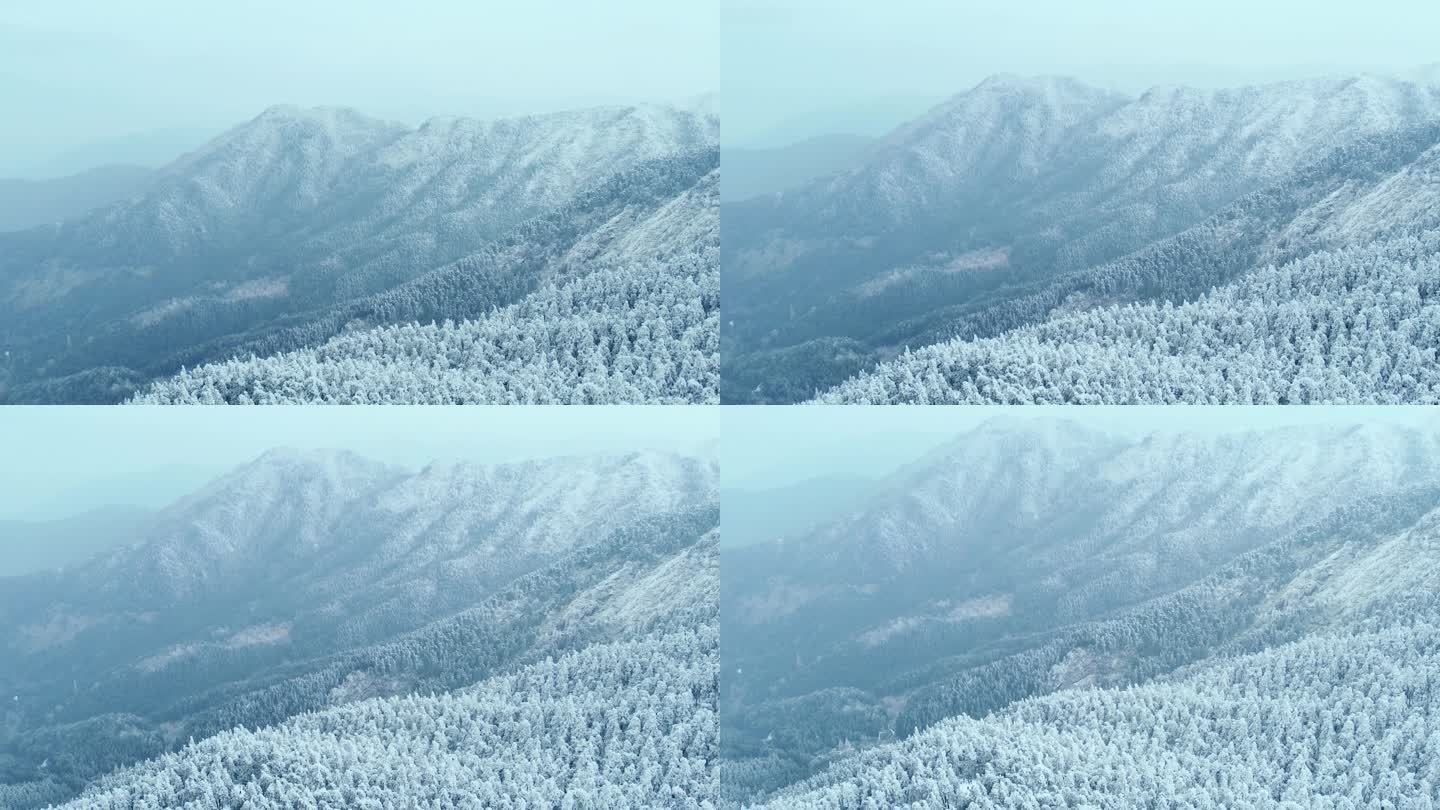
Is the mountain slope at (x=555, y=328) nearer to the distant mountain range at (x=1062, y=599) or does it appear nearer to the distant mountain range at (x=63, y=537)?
the distant mountain range at (x=63, y=537)

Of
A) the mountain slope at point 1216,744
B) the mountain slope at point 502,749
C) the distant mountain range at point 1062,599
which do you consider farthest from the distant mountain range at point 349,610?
the mountain slope at point 1216,744

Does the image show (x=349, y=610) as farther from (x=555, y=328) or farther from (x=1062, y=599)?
(x=1062, y=599)

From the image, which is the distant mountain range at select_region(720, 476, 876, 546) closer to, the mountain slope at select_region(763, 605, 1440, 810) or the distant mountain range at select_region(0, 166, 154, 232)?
the mountain slope at select_region(763, 605, 1440, 810)

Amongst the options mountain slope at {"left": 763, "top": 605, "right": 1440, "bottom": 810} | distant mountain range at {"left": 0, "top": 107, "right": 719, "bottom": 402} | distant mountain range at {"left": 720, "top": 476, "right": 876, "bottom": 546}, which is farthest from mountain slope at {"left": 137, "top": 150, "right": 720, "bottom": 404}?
mountain slope at {"left": 763, "top": 605, "right": 1440, "bottom": 810}

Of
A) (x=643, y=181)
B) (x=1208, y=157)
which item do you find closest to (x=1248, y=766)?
(x=1208, y=157)

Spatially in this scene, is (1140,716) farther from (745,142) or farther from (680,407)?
(745,142)

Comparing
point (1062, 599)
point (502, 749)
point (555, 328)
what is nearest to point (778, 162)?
point (555, 328)
